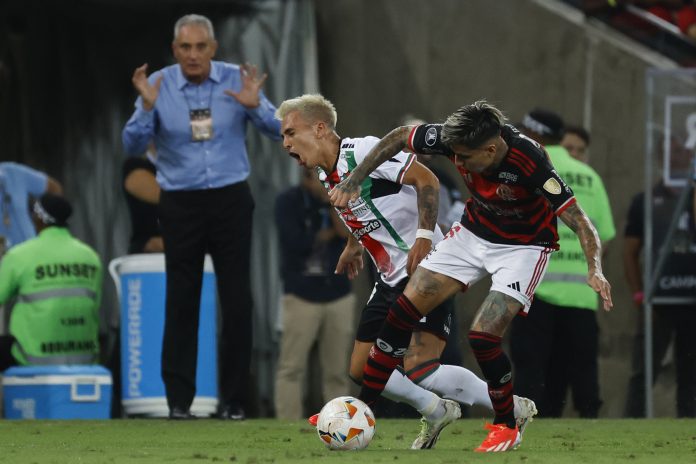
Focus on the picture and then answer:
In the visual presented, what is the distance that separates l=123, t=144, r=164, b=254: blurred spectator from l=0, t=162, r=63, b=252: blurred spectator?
3.28 ft

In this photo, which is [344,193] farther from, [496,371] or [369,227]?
[496,371]

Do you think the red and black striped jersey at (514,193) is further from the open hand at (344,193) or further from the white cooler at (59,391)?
the white cooler at (59,391)

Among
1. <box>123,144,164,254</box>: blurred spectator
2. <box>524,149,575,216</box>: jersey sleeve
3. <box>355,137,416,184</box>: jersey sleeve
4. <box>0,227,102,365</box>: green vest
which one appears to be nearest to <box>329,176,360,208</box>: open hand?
<box>355,137,416,184</box>: jersey sleeve

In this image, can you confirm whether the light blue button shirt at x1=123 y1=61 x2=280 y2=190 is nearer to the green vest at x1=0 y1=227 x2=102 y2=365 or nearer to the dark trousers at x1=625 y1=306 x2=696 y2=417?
the green vest at x1=0 y1=227 x2=102 y2=365

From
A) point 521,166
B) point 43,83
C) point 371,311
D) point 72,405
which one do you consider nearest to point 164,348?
point 72,405

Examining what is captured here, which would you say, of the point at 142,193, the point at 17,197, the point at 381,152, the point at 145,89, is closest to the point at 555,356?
the point at 142,193

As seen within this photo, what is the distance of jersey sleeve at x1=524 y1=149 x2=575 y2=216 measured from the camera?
7902mm

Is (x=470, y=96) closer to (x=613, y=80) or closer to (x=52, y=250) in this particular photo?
(x=613, y=80)

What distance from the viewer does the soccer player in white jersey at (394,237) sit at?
337 inches

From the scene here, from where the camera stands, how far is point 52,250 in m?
12.0

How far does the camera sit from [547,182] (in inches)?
311

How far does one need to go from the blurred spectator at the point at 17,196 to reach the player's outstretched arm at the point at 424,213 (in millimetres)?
4956

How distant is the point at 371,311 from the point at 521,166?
55.5 inches

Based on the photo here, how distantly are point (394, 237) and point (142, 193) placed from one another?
364 centimetres
